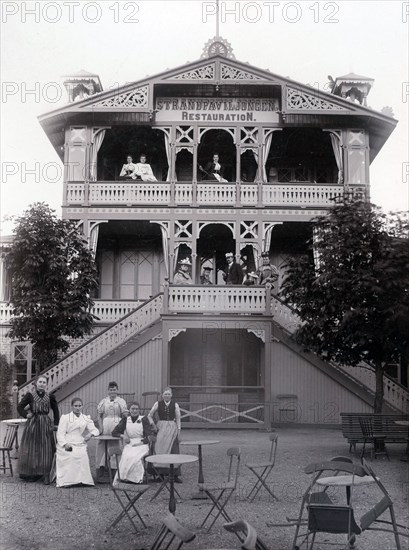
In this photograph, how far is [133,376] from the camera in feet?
63.0

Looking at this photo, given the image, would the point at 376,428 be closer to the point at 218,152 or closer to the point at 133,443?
the point at 133,443

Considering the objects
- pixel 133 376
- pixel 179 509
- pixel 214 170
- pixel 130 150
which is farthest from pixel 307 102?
pixel 179 509

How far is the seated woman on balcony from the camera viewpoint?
1057cm

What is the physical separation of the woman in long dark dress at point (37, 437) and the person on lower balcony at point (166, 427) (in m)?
1.75

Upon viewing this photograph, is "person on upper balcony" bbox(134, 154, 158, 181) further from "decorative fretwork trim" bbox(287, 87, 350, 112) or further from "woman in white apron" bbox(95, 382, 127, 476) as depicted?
"woman in white apron" bbox(95, 382, 127, 476)

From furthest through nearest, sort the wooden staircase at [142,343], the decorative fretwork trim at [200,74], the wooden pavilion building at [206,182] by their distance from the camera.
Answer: the decorative fretwork trim at [200,74]
the wooden pavilion building at [206,182]
the wooden staircase at [142,343]

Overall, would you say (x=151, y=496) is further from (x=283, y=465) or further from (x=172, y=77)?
(x=172, y=77)

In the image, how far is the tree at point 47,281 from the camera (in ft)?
59.6

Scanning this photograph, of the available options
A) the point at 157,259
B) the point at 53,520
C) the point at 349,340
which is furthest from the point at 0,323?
the point at 53,520

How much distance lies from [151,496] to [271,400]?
9.62 m

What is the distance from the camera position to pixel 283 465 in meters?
12.6

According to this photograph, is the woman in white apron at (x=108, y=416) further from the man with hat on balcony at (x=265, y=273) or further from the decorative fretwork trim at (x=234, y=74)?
the decorative fretwork trim at (x=234, y=74)

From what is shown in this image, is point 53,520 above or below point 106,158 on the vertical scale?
below

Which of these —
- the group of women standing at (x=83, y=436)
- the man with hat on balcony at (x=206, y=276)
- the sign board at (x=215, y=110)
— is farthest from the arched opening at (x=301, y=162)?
the group of women standing at (x=83, y=436)
